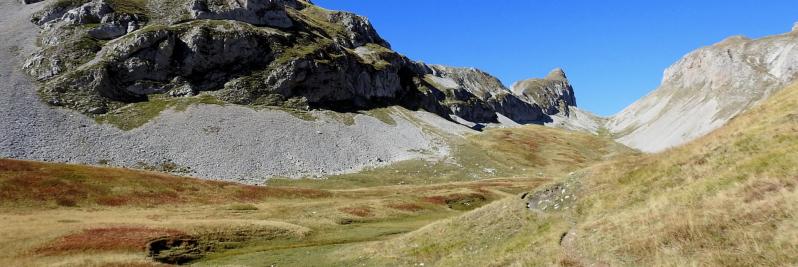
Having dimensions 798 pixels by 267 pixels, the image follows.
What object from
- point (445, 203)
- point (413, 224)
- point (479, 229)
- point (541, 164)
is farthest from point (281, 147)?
point (479, 229)

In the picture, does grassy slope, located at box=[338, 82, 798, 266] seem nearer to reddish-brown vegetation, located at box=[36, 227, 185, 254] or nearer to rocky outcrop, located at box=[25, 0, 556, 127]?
reddish-brown vegetation, located at box=[36, 227, 185, 254]

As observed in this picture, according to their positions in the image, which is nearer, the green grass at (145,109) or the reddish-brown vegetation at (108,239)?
the reddish-brown vegetation at (108,239)

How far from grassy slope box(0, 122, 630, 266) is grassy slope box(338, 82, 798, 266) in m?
14.4

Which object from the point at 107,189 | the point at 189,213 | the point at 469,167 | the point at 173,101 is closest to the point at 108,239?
the point at 189,213

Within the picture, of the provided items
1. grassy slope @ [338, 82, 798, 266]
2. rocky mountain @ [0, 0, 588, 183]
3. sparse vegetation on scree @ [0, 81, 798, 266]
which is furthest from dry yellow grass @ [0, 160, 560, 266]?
rocky mountain @ [0, 0, 588, 183]

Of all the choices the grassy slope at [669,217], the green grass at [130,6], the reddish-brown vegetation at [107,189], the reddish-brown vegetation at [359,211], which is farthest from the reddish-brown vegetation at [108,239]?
the green grass at [130,6]

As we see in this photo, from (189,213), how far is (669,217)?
200ft

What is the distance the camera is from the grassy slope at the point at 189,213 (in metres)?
41.5

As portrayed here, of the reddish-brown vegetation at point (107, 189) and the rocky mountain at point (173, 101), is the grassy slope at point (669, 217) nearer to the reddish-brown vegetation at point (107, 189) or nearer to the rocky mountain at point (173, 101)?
the reddish-brown vegetation at point (107, 189)

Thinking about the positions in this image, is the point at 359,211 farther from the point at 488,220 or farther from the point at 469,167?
the point at 469,167

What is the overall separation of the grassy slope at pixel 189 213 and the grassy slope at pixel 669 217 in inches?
567

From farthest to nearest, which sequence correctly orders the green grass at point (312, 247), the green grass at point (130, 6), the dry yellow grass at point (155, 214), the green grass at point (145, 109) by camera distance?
the green grass at point (130, 6), the green grass at point (145, 109), the dry yellow grass at point (155, 214), the green grass at point (312, 247)

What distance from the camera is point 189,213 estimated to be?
2601 inches

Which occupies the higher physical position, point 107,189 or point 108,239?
point 107,189
